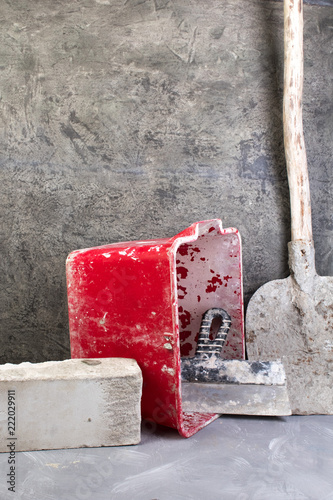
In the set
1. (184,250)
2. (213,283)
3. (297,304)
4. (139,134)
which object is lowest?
(297,304)

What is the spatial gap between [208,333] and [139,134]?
1.18 metres

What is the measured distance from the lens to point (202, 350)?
5.74 feet

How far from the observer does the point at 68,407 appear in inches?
51.2

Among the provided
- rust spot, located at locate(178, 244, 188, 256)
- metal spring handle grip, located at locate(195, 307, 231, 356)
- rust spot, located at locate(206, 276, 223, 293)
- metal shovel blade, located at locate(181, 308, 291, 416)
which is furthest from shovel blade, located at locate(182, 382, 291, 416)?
rust spot, located at locate(178, 244, 188, 256)

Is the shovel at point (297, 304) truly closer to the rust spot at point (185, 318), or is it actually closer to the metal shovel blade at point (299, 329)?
the metal shovel blade at point (299, 329)

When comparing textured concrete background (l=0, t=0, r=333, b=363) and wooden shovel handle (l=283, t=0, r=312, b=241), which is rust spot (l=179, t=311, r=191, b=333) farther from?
wooden shovel handle (l=283, t=0, r=312, b=241)

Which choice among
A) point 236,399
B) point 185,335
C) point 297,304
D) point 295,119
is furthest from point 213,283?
point 295,119

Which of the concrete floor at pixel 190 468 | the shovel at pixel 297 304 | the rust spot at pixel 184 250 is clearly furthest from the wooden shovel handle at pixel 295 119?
the concrete floor at pixel 190 468

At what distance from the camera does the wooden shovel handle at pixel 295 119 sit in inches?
81.4

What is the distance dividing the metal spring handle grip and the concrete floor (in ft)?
1.16

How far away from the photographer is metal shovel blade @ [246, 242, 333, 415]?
1786 mm

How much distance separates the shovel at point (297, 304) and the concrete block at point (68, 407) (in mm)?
829

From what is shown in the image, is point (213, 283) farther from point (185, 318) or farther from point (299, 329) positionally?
point (299, 329)

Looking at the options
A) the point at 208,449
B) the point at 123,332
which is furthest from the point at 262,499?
the point at 123,332
